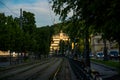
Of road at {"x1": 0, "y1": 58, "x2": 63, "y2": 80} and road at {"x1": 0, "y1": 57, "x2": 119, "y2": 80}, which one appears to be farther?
road at {"x1": 0, "y1": 58, "x2": 63, "y2": 80}

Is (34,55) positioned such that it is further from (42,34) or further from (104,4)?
(104,4)

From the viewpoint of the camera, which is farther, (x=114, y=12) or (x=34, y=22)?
(x=34, y=22)

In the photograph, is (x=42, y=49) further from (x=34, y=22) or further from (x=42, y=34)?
(x=34, y=22)

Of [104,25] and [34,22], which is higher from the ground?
[34,22]

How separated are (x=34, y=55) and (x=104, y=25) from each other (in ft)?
400

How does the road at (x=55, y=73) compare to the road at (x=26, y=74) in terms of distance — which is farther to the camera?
the road at (x=26, y=74)

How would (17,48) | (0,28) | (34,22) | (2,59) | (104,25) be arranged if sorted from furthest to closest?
(34,22)
(2,59)
(17,48)
(0,28)
(104,25)

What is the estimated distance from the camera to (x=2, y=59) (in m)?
81.4

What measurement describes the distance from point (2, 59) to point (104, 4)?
7280cm

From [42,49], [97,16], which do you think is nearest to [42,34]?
[42,49]

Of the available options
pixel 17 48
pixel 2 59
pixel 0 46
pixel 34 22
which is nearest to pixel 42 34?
pixel 34 22

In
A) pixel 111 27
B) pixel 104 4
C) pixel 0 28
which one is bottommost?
pixel 111 27

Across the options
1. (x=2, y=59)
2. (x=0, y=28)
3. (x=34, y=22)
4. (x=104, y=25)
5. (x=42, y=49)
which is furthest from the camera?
(x=42, y=49)

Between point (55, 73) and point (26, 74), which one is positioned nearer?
point (26, 74)
